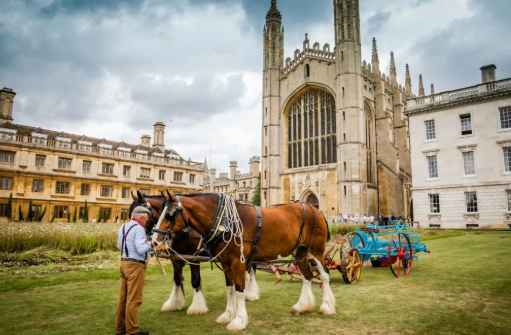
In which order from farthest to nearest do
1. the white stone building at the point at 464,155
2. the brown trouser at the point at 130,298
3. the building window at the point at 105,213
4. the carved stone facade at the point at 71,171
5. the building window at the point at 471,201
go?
the building window at the point at 105,213 < the carved stone facade at the point at 71,171 < the building window at the point at 471,201 < the white stone building at the point at 464,155 < the brown trouser at the point at 130,298

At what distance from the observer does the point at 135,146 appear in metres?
40.5

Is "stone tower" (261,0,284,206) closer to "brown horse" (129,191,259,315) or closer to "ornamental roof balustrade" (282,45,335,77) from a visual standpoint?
"ornamental roof balustrade" (282,45,335,77)

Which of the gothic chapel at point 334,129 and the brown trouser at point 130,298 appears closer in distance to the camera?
the brown trouser at point 130,298

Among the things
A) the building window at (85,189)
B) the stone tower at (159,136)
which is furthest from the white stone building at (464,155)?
the building window at (85,189)

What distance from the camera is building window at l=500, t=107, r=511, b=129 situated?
23.9m

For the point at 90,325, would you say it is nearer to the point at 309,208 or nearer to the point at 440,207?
the point at 309,208

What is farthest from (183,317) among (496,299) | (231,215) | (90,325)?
(496,299)

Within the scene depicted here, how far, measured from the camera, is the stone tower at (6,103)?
33.3 meters

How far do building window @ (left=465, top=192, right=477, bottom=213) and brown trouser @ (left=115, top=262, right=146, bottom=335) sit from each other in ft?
88.5

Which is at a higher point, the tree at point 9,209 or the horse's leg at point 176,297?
the tree at point 9,209

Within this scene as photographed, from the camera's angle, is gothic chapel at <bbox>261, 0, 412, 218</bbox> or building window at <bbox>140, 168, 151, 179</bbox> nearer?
gothic chapel at <bbox>261, 0, 412, 218</bbox>

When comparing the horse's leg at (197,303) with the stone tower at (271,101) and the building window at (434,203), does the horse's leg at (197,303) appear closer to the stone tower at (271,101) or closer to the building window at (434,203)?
the building window at (434,203)

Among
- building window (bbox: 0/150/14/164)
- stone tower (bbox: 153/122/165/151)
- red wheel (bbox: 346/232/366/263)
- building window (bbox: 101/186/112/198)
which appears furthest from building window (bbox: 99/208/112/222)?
red wheel (bbox: 346/232/366/263)

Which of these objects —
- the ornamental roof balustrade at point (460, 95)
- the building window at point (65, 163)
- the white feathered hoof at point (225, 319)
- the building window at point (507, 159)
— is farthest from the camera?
the building window at point (65, 163)
